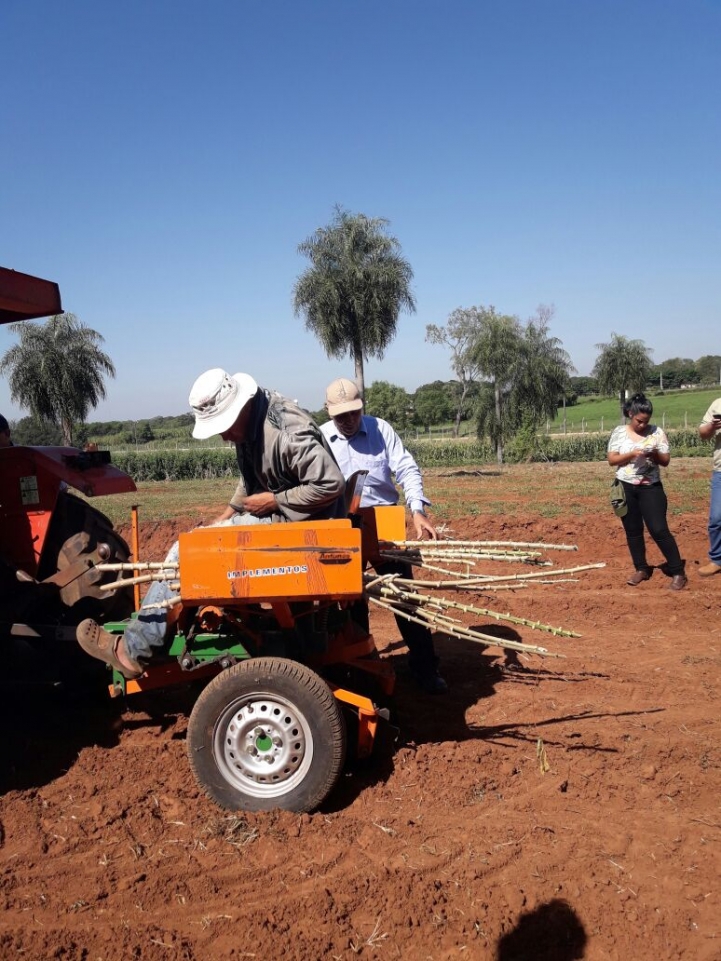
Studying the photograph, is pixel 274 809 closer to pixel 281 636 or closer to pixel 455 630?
pixel 281 636

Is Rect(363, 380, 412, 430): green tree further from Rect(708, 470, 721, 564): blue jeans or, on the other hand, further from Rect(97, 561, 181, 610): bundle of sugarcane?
Rect(97, 561, 181, 610): bundle of sugarcane

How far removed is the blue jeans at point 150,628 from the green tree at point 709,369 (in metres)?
91.4

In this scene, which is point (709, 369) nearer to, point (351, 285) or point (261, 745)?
point (351, 285)

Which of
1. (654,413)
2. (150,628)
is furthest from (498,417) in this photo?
(150,628)

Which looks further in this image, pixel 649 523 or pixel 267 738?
pixel 649 523

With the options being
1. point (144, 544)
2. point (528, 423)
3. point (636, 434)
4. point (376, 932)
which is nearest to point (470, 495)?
point (144, 544)

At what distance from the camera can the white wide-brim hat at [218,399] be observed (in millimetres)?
3479

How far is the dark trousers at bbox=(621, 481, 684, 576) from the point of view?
7.13m

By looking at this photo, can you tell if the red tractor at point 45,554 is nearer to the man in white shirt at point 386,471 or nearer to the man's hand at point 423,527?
the man in white shirt at point 386,471

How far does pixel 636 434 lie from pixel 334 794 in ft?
16.7

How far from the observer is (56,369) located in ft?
79.4

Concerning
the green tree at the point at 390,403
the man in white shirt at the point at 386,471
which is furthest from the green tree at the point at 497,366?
the man in white shirt at the point at 386,471

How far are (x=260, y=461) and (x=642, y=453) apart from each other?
4806 mm

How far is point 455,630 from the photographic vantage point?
12.5ft
